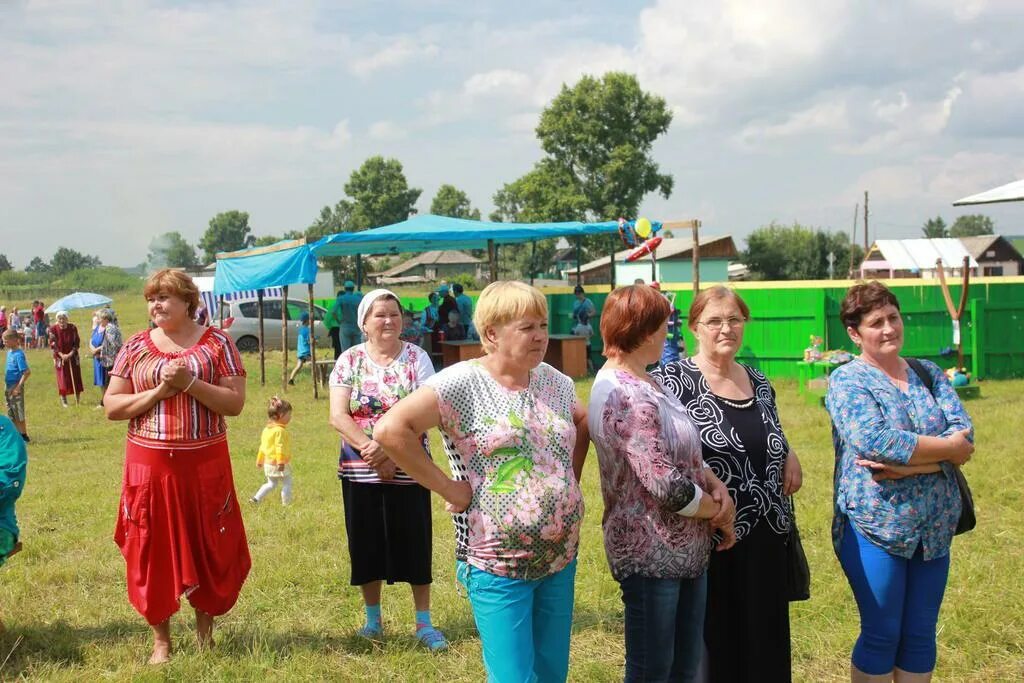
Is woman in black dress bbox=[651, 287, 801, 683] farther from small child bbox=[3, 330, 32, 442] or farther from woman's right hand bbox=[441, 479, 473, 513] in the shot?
small child bbox=[3, 330, 32, 442]

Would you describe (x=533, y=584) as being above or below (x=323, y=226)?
below

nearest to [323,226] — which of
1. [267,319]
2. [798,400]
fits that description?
[267,319]

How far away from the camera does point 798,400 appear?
1164cm

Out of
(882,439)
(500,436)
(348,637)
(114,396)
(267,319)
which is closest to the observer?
(500,436)

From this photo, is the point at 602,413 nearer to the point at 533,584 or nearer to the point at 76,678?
the point at 533,584

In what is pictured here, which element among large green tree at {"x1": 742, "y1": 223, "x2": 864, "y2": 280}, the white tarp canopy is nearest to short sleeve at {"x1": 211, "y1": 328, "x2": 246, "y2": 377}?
the white tarp canopy

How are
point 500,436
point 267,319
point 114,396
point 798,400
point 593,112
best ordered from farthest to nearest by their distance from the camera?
point 593,112 < point 267,319 < point 798,400 < point 114,396 < point 500,436

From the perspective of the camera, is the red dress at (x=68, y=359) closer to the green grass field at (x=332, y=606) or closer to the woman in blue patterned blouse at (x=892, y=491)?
the green grass field at (x=332, y=606)

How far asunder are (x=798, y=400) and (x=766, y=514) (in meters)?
9.13

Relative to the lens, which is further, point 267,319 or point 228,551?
point 267,319

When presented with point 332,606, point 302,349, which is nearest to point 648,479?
point 332,606

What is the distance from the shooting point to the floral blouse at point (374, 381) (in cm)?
396

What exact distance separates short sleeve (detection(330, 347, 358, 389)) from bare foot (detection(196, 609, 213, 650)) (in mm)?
1207

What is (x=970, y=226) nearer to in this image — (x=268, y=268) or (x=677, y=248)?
(x=677, y=248)
